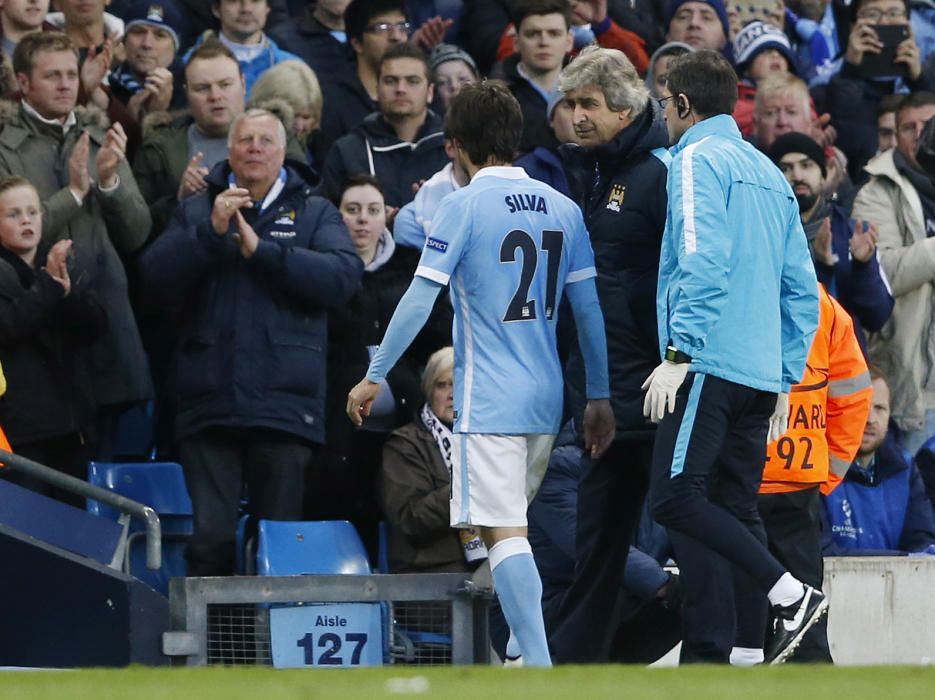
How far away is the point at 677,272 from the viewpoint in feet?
→ 23.6

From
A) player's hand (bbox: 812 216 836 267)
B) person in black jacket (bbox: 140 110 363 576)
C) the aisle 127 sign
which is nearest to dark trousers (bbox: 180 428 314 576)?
person in black jacket (bbox: 140 110 363 576)

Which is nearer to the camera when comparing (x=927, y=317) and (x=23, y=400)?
(x=23, y=400)

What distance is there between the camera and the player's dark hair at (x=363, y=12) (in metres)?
11.6

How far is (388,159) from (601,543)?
3.43 m

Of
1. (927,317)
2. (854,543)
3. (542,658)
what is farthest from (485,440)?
(927,317)

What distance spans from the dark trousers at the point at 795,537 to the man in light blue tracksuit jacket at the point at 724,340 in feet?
2.62

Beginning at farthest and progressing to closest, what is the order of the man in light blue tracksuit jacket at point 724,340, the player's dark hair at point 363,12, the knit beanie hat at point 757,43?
the knit beanie hat at point 757,43 → the player's dark hair at point 363,12 → the man in light blue tracksuit jacket at point 724,340

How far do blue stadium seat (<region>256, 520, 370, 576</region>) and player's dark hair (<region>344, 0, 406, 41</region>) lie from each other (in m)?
3.40

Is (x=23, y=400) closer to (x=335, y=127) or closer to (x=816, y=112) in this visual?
(x=335, y=127)

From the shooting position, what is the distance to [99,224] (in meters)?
9.67

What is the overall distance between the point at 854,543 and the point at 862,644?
3.10 feet

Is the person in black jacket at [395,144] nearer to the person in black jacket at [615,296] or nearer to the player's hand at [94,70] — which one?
the player's hand at [94,70]

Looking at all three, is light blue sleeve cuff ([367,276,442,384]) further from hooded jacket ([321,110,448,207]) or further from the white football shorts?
hooded jacket ([321,110,448,207])

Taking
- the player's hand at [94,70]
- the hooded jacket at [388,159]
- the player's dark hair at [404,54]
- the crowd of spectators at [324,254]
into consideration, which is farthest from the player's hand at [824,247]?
the player's hand at [94,70]
